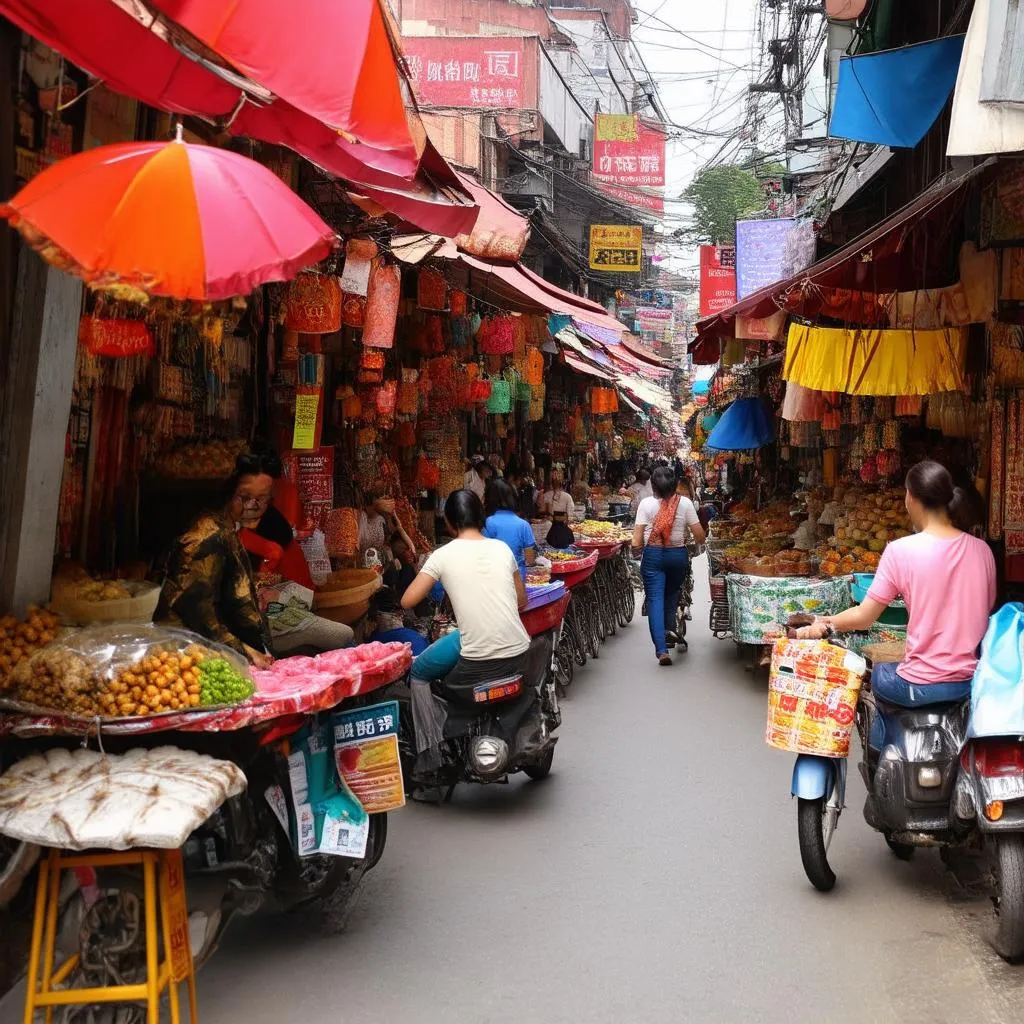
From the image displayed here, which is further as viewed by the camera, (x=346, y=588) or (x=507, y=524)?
(x=346, y=588)

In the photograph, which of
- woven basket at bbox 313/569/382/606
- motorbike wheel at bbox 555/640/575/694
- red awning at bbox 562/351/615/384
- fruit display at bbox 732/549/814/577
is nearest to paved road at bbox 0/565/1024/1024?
woven basket at bbox 313/569/382/606

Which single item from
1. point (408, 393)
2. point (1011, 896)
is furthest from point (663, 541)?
point (1011, 896)

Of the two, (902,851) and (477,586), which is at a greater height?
(477,586)

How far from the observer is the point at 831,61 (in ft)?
45.0

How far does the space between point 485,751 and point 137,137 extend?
371cm

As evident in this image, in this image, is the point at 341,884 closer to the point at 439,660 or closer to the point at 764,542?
the point at 439,660

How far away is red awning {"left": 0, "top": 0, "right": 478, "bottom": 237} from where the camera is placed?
12.4 feet

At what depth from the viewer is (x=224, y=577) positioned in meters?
4.82

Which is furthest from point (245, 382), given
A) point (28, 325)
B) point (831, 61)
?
point (831, 61)

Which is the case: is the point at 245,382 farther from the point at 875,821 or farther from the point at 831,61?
the point at 831,61

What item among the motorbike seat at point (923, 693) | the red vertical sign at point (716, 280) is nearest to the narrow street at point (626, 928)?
the motorbike seat at point (923, 693)

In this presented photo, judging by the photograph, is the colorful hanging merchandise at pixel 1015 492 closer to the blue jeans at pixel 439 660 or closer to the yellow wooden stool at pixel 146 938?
the blue jeans at pixel 439 660

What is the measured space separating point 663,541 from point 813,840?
6728 mm

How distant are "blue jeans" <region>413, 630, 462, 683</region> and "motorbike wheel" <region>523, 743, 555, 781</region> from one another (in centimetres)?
95
